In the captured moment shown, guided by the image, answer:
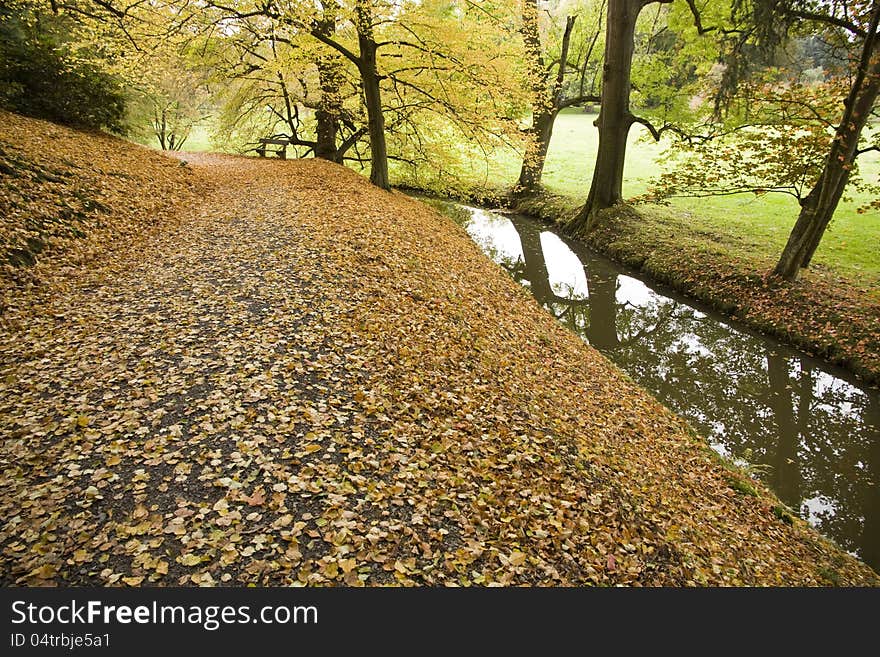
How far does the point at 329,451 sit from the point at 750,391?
8.53 metres

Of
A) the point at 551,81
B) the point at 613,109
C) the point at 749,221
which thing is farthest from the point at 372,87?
the point at 749,221

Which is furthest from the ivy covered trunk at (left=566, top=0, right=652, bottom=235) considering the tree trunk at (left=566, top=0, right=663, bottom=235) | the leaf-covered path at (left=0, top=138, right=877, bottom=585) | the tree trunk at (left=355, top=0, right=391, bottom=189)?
the leaf-covered path at (left=0, top=138, right=877, bottom=585)

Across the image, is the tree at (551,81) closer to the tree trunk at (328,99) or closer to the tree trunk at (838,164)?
the tree trunk at (328,99)

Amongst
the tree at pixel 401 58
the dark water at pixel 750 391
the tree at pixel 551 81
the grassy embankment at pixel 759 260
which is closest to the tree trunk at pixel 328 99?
the tree at pixel 401 58

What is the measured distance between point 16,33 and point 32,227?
919cm

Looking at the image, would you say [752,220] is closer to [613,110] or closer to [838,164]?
[613,110]

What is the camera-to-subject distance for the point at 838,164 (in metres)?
10.4

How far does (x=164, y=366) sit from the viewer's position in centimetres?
563

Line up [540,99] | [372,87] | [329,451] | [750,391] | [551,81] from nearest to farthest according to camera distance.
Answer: [329,451] → [750,391] → [372,87] → [540,99] → [551,81]

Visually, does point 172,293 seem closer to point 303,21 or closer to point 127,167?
point 127,167

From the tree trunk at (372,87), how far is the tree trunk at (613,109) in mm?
7891

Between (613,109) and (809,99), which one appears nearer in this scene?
(809,99)

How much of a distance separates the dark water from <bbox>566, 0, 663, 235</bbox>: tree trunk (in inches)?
154

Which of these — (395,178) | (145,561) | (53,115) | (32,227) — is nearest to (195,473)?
(145,561)
